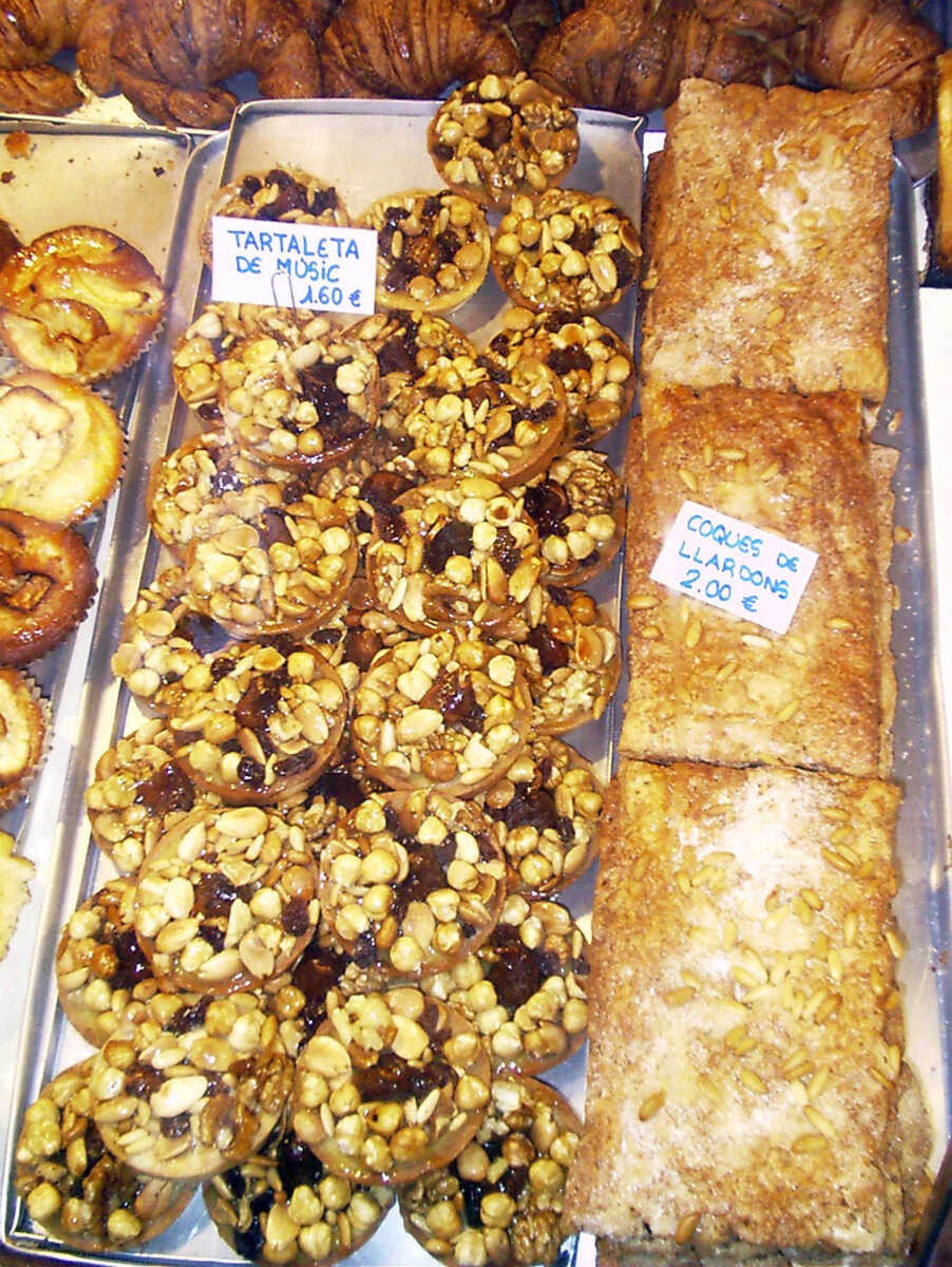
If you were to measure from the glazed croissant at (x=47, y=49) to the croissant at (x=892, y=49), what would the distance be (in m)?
2.41

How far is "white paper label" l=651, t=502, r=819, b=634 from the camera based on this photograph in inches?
88.1

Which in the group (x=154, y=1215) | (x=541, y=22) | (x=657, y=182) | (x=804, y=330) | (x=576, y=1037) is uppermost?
(x=541, y=22)

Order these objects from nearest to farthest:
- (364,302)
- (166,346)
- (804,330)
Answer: (804,330)
(364,302)
(166,346)

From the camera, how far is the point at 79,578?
261 cm

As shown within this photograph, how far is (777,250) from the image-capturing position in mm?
2562

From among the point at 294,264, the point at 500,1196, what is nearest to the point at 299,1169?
the point at 500,1196

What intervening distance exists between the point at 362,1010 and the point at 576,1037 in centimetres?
49

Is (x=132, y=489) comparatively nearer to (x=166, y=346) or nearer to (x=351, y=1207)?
(x=166, y=346)

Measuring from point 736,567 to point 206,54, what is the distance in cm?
251

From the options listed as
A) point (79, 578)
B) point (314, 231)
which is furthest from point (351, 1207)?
point (314, 231)

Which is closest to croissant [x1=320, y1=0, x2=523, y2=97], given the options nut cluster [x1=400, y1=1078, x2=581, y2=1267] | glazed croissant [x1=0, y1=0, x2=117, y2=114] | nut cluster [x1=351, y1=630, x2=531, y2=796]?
glazed croissant [x1=0, y1=0, x2=117, y2=114]

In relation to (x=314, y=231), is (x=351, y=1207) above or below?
below

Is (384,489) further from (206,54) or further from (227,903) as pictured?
(206,54)

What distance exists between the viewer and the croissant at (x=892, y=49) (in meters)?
2.88
